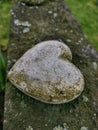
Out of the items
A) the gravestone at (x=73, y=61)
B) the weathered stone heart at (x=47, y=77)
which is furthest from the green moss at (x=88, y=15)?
the weathered stone heart at (x=47, y=77)

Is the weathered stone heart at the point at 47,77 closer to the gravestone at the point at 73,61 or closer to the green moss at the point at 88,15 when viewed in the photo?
the gravestone at the point at 73,61

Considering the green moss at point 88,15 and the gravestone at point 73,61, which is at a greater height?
the gravestone at point 73,61

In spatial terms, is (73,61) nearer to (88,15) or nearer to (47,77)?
(47,77)

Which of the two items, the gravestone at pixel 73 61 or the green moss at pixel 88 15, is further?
the green moss at pixel 88 15

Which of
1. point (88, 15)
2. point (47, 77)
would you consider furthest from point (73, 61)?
point (88, 15)

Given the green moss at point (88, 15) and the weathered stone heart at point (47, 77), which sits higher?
the weathered stone heart at point (47, 77)

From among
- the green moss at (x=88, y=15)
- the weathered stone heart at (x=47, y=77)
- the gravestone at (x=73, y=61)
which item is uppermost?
the weathered stone heart at (x=47, y=77)

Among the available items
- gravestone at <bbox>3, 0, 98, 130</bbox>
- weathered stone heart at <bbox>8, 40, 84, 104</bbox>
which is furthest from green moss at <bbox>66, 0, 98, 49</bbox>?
weathered stone heart at <bbox>8, 40, 84, 104</bbox>
